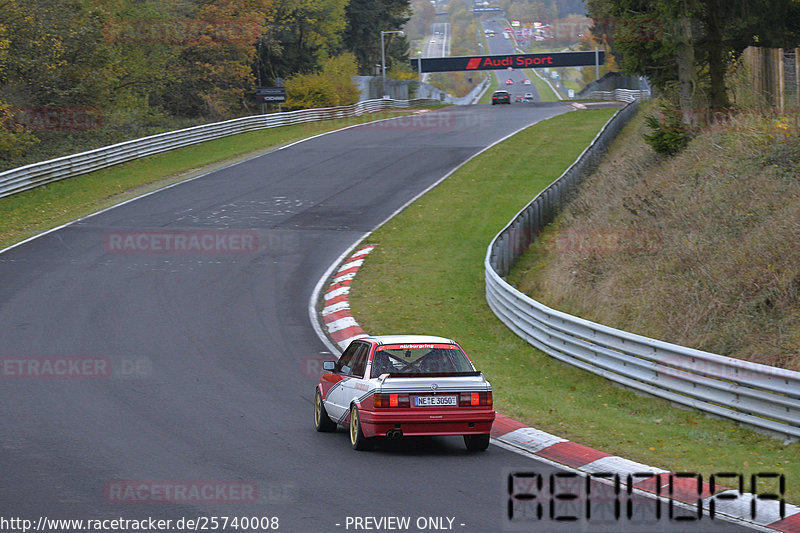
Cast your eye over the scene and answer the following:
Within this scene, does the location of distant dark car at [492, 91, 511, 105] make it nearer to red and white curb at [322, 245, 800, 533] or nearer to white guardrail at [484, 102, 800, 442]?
white guardrail at [484, 102, 800, 442]

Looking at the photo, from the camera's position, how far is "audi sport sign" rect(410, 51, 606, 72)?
99.4 meters

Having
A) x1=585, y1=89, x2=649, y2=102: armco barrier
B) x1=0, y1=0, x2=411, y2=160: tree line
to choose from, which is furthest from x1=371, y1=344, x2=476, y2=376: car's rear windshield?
x1=585, y1=89, x2=649, y2=102: armco barrier

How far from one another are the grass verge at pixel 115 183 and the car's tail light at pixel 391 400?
17934 millimetres

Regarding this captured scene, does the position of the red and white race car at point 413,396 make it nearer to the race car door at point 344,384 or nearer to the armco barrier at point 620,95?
the race car door at point 344,384

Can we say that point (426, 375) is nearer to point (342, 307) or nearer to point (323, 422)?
point (323, 422)

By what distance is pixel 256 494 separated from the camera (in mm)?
7871

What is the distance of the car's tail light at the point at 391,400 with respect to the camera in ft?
30.8

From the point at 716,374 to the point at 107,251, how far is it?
1702cm

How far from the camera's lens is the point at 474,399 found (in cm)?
948

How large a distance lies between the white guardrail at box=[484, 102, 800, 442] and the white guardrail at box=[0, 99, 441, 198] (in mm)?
19309

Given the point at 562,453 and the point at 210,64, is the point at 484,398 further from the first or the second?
the point at 210,64

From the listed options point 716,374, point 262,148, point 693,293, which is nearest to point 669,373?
point 716,374

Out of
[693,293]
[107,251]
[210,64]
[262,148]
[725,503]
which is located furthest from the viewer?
[210,64]

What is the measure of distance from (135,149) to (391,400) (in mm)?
32452
